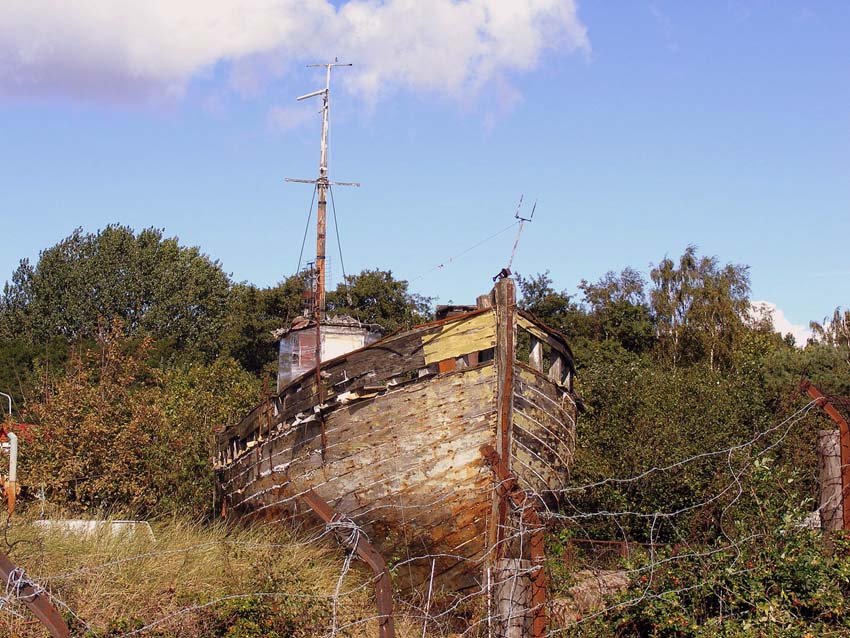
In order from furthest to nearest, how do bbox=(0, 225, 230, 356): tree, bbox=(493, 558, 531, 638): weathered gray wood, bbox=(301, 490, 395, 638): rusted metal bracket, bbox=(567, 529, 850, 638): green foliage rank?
bbox=(0, 225, 230, 356): tree, bbox=(567, 529, 850, 638): green foliage, bbox=(493, 558, 531, 638): weathered gray wood, bbox=(301, 490, 395, 638): rusted metal bracket

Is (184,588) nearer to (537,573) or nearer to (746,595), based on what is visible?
(537,573)

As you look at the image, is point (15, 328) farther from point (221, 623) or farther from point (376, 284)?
point (221, 623)

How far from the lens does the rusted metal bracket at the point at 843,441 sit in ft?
20.6

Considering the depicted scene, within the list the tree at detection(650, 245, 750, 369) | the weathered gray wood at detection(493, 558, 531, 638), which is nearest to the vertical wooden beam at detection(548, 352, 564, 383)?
the weathered gray wood at detection(493, 558, 531, 638)

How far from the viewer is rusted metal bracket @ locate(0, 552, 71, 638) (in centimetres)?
466

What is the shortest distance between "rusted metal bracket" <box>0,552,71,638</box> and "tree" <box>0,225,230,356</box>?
152 feet

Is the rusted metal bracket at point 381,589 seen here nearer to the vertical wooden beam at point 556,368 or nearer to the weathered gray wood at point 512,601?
the weathered gray wood at point 512,601

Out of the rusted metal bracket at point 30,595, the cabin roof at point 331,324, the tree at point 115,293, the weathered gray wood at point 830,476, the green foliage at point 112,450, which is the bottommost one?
the rusted metal bracket at point 30,595

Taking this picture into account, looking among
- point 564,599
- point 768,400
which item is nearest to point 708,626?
point 564,599

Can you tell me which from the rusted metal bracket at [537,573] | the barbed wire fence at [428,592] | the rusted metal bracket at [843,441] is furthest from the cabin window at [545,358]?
the rusted metal bracket at [537,573]

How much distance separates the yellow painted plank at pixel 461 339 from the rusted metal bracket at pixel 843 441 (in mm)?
3822

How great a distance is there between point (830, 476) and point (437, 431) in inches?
163

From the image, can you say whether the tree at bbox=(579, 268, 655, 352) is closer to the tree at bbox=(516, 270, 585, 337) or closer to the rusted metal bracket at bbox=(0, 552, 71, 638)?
the tree at bbox=(516, 270, 585, 337)

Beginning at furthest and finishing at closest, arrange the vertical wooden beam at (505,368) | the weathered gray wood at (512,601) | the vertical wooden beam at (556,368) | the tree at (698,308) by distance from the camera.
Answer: the tree at (698,308) → the vertical wooden beam at (556,368) → the vertical wooden beam at (505,368) → the weathered gray wood at (512,601)
